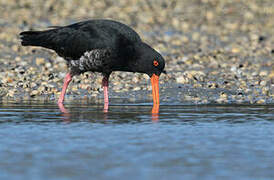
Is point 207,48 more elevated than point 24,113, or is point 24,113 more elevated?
point 207,48

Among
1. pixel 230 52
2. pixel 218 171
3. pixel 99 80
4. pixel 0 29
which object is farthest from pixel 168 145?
pixel 0 29

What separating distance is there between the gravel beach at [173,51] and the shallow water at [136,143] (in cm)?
208

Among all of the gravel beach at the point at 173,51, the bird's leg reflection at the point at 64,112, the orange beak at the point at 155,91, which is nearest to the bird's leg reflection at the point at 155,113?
the orange beak at the point at 155,91

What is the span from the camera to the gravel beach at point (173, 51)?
1405 centimetres

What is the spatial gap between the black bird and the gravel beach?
0.74m

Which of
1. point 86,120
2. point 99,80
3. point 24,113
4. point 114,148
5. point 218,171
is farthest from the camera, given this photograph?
point 99,80

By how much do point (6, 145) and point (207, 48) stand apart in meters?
12.8

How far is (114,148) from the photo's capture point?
25.2ft

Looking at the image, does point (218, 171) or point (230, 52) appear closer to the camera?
point (218, 171)

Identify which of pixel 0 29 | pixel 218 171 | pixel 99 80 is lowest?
pixel 218 171

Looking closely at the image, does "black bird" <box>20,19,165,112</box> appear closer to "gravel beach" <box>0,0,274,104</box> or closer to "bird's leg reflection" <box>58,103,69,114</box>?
"bird's leg reflection" <box>58,103,69,114</box>

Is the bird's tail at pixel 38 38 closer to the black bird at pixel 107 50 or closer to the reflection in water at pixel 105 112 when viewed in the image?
the black bird at pixel 107 50

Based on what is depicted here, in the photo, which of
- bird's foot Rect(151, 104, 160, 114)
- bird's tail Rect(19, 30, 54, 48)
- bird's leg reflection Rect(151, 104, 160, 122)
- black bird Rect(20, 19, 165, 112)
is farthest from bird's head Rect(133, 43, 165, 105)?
bird's tail Rect(19, 30, 54, 48)

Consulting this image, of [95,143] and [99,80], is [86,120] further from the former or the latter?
[99,80]
